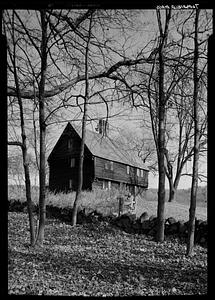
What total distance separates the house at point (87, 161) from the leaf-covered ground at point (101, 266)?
162 cm

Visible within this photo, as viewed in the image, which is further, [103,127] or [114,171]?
[114,171]

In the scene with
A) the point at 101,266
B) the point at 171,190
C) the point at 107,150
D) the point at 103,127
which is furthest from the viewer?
the point at 107,150

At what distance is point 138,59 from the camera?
4.87 meters

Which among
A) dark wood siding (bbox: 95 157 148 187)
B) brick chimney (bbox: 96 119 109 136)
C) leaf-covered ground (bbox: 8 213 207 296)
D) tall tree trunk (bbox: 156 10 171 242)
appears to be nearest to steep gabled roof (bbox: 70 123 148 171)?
dark wood siding (bbox: 95 157 148 187)

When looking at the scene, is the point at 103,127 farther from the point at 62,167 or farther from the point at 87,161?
the point at 87,161

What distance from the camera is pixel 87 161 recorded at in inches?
424

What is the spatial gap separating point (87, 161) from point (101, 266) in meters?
7.04

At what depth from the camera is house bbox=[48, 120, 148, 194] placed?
628 centimetres

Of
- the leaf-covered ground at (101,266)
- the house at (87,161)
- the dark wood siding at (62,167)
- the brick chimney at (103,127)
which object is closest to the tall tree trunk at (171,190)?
the house at (87,161)

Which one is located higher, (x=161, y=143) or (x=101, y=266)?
(x=161, y=143)

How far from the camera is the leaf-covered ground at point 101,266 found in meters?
3.03

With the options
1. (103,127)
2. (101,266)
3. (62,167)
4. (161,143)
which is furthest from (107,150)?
(101,266)

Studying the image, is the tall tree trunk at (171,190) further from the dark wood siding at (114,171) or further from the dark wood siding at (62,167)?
the dark wood siding at (114,171)
